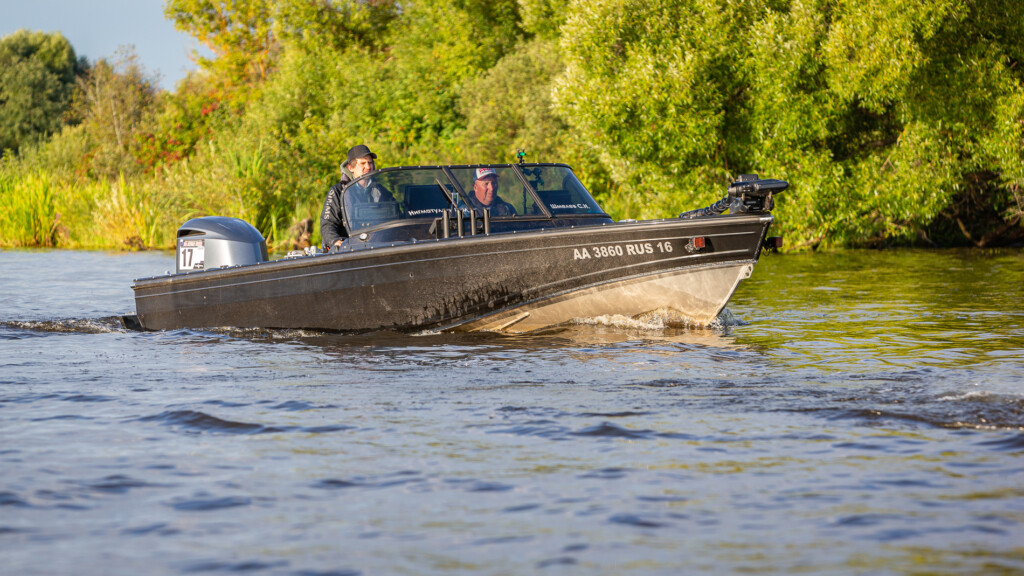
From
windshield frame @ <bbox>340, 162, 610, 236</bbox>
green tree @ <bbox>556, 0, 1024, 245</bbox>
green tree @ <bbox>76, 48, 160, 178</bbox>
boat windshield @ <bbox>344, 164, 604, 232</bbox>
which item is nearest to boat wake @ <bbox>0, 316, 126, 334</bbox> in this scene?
windshield frame @ <bbox>340, 162, 610, 236</bbox>

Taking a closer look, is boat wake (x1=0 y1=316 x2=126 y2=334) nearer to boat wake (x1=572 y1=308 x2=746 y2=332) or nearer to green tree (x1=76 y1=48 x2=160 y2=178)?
boat wake (x1=572 y1=308 x2=746 y2=332)

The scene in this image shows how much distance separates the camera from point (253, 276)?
A: 9.81 metres

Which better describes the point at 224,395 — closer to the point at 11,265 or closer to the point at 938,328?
the point at 938,328

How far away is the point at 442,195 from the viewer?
9.98 meters

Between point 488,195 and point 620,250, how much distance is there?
1.58m

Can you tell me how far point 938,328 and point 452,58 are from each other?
1025 inches

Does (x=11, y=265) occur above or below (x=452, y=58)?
below

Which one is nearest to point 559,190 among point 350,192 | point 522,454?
point 350,192

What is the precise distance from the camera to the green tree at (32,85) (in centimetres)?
5031

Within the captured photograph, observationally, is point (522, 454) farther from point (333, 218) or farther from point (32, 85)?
point (32, 85)

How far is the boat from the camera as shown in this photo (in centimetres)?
898

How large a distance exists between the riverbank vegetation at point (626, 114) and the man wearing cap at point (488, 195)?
1060 cm

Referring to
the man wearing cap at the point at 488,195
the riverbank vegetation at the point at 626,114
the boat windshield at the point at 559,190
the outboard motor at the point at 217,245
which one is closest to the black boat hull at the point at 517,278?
the outboard motor at the point at 217,245

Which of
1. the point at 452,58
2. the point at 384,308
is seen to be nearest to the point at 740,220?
the point at 384,308
